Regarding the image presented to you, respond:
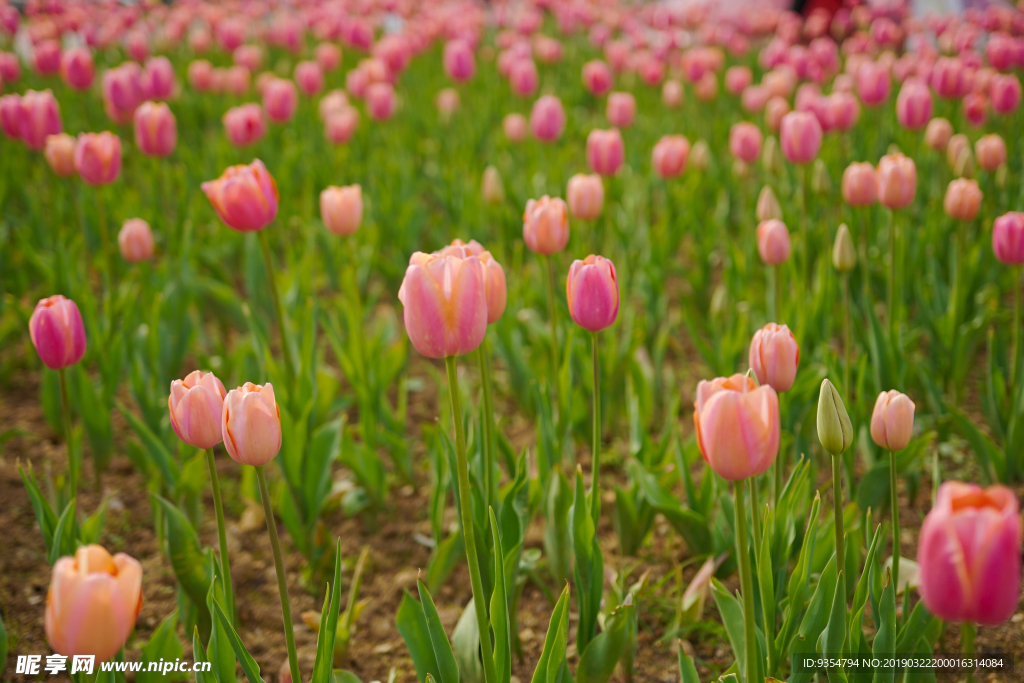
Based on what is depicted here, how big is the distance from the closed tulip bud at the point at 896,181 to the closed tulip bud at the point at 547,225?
37.8 inches

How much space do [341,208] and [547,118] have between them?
1.50 m

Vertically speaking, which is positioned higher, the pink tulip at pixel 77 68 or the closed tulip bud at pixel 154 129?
the pink tulip at pixel 77 68

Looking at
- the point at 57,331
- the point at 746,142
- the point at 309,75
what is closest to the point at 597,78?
the point at 746,142

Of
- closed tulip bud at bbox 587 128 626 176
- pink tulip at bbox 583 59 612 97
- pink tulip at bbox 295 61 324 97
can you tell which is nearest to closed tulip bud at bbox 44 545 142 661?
closed tulip bud at bbox 587 128 626 176

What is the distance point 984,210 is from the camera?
130 inches

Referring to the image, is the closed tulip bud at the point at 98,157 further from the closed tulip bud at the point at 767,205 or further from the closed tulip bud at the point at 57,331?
the closed tulip bud at the point at 767,205

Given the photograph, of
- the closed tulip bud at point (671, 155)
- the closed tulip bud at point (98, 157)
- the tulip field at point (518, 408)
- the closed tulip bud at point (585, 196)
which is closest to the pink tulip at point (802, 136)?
the tulip field at point (518, 408)

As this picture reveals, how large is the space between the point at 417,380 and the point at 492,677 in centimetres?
178

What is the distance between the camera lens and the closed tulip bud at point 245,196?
2.02 meters

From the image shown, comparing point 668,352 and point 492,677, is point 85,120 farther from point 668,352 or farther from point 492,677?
point 492,677

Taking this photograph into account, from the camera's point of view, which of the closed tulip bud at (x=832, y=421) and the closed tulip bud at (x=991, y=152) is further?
the closed tulip bud at (x=991, y=152)

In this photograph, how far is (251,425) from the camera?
1.22 m

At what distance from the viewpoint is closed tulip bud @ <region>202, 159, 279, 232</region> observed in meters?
2.02

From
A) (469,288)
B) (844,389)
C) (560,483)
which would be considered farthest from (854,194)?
(469,288)
